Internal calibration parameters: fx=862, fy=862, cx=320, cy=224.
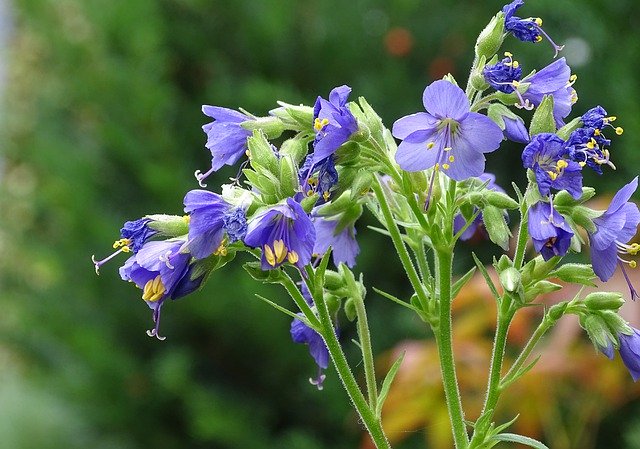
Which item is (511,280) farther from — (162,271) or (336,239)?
(162,271)

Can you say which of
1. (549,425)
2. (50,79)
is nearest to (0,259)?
(50,79)

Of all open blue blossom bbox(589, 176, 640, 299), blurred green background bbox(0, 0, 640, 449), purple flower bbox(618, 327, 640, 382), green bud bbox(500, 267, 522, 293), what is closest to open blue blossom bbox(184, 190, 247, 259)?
green bud bbox(500, 267, 522, 293)

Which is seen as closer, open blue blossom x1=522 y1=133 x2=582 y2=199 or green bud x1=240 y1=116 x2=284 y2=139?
open blue blossom x1=522 y1=133 x2=582 y2=199

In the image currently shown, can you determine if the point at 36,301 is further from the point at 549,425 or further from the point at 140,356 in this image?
the point at 549,425

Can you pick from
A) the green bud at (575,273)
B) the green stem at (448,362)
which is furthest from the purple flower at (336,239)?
the green bud at (575,273)

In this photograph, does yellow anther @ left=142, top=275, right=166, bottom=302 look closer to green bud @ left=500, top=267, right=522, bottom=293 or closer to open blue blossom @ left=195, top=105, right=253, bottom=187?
open blue blossom @ left=195, top=105, right=253, bottom=187

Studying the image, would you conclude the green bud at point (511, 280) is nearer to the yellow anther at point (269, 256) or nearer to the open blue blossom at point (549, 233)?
the open blue blossom at point (549, 233)

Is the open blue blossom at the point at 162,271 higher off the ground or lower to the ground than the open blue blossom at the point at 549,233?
higher
